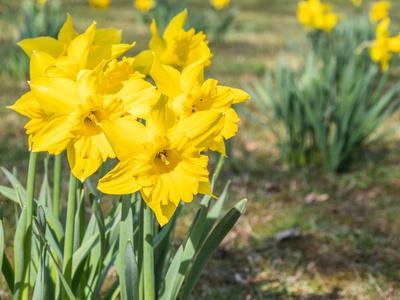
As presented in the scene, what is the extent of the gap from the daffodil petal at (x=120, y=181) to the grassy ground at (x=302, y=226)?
41.9 inches

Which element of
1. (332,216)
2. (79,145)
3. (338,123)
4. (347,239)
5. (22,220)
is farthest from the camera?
(338,123)

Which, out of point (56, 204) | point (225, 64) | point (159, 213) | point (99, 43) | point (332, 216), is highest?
point (99, 43)

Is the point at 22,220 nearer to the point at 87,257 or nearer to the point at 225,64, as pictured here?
the point at 87,257

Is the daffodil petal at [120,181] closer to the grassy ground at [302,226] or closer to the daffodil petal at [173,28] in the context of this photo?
the daffodil petal at [173,28]

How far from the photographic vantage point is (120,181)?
78 cm

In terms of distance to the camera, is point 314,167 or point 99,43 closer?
point 99,43

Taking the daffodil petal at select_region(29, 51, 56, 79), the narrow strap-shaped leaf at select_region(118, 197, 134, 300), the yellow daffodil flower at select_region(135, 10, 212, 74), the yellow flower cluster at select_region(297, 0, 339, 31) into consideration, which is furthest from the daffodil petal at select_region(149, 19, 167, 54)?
the yellow flower cluster at select_region(297, 0, 339, 31)

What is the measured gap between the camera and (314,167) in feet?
9.64

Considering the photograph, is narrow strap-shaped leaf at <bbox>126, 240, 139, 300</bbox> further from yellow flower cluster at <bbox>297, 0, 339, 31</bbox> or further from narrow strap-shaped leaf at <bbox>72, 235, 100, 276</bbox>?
yellow flower cluster at <bbox>297, 0, 339, 31</bbox>

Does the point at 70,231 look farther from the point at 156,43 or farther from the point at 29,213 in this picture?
the point at 156,43

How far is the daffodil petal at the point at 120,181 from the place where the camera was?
77 cm

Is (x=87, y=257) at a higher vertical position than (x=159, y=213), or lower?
lower

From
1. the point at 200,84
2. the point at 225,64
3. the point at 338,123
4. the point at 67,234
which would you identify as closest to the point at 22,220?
the point at 67,234

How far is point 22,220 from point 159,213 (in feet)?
1.33
